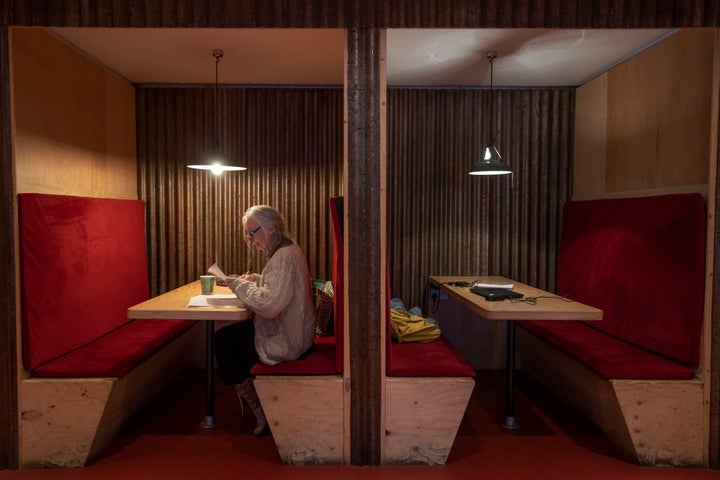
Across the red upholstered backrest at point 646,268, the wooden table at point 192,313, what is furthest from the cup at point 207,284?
the red upholstered backrest at point 646,268

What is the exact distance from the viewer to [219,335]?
11.5 feet

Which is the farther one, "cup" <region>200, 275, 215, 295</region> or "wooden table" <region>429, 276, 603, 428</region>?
"cup" <region>200, 275, 215, 295</region>

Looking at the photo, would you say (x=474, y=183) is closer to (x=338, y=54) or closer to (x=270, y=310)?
(x=338, y=54)

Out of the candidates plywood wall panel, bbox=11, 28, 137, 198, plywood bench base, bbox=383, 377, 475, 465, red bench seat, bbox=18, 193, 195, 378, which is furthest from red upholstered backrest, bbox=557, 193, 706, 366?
plywood wall panel, bbox=11, 28, 137, 198

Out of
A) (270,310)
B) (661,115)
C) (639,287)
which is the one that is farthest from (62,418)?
(661,115)

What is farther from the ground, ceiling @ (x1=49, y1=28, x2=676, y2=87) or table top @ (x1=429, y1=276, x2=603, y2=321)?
ceiling @ (x1=49, y1=28, x2=676, y2=87)

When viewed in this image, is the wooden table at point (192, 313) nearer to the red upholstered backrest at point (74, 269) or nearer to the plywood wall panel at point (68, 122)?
the red upholstered backrest at point (74, 269)

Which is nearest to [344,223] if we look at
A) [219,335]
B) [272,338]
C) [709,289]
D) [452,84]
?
[272,338]

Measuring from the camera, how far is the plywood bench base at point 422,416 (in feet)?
9.87

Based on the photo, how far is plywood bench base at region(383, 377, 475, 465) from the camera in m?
3.01

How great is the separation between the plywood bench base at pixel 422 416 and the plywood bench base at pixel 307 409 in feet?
0.95

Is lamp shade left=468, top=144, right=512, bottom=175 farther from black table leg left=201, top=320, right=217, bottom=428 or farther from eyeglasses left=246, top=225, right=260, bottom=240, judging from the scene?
black table leg left=201, top=320, right=217, bottom=428

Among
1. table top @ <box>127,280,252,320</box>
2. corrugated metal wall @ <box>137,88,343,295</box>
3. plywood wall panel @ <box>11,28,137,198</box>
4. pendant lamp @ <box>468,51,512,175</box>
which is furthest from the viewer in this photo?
corrugated metal wall @ <box>137,88,343,295</box>

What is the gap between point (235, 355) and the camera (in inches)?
135
